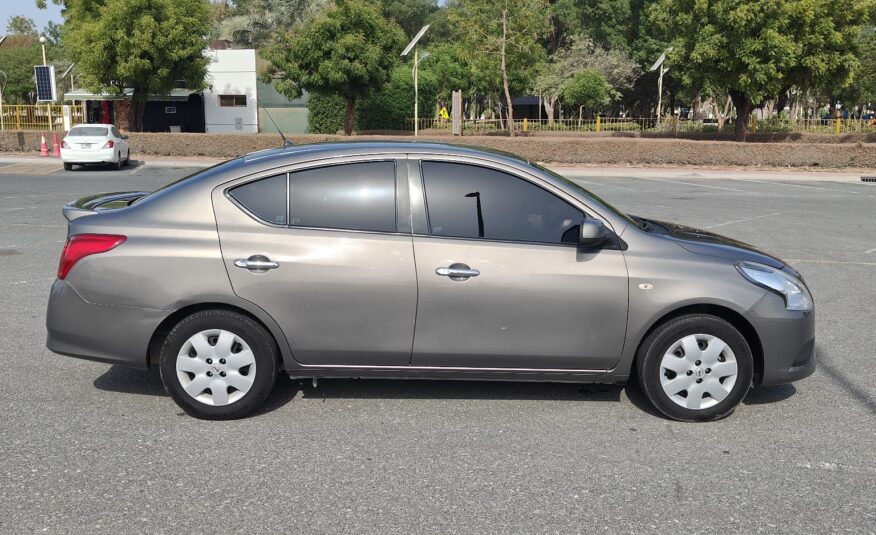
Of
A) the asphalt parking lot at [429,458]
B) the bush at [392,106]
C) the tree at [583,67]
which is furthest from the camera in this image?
the tree at [583,67]

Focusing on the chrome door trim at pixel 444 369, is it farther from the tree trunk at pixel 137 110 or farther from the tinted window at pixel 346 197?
the tree trunk at pixel 137 110

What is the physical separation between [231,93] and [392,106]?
9.01 meters

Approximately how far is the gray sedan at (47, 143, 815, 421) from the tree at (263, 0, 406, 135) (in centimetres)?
3112

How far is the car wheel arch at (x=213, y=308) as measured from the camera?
15.7ft

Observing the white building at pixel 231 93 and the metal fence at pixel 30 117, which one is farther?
the white building at pixel 231 93

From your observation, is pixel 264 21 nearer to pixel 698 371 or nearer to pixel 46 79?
pixel 46 79

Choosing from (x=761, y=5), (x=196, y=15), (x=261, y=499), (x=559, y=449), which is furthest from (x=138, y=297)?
(x=196, y=15)

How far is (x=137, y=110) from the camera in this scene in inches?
1560

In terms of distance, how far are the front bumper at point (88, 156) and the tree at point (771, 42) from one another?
21.8 m

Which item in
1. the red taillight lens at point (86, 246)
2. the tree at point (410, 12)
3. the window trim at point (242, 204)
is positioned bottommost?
the red taillight lens at point (86, 246)

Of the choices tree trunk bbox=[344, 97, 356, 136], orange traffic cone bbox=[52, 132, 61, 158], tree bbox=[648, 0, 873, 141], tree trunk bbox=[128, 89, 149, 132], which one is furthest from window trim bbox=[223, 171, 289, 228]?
tree trunk bbox=[128, 89, 149, 132]

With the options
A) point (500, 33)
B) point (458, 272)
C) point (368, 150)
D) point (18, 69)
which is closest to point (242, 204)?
point (368, 150)

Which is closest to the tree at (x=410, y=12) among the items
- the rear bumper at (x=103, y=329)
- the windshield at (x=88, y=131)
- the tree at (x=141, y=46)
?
the tree at (x=141, y=46)

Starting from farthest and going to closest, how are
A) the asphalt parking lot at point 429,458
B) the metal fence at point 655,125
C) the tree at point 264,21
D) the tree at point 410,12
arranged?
the tree at point 410,12, the tree at point 264,21, the metal fence at point 655,125, the asphalt parking lot at point 429,458
